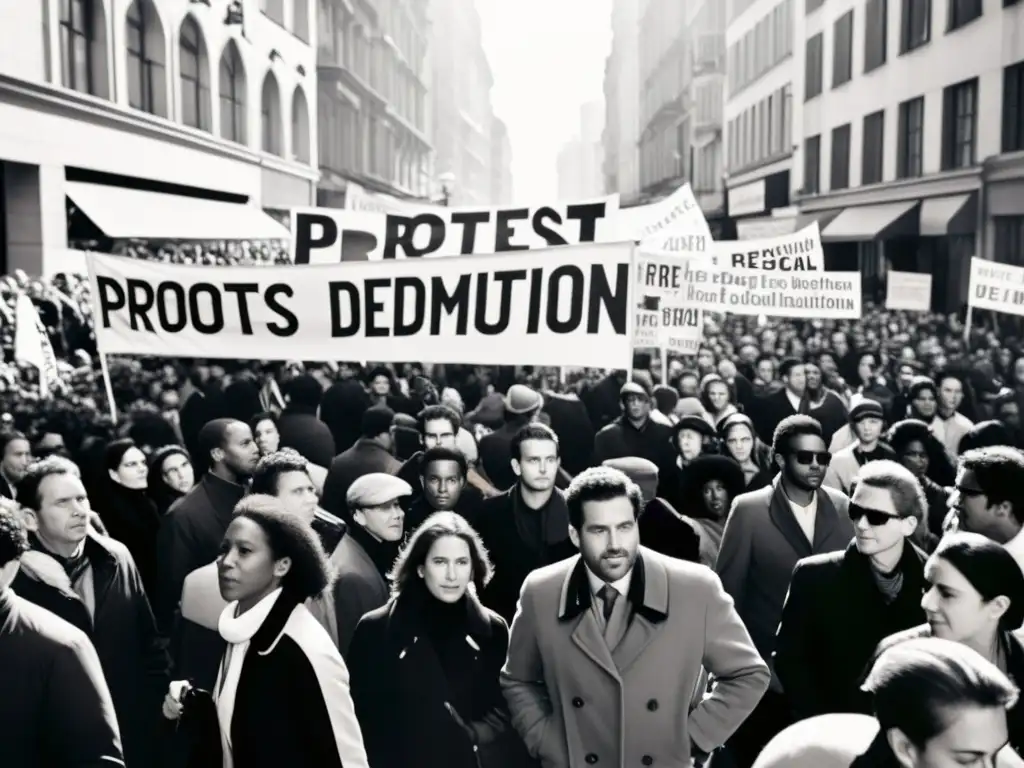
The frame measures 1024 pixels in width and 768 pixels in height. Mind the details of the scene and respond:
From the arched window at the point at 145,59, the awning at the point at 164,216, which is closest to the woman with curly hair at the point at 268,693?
the awning at the point at 164,216

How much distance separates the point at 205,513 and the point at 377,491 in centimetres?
103

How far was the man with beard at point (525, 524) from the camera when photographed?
6148 millimetres

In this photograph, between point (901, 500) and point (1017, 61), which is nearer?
point (901, 500)

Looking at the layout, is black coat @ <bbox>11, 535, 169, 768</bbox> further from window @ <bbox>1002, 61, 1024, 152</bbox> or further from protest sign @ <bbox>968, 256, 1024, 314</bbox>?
window @ <bbox>1002, 61, 1024, 152</bbox>

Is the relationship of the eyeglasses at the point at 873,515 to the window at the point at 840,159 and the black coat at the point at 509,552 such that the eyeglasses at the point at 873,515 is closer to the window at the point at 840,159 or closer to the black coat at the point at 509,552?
the black coat at the point at 509,552

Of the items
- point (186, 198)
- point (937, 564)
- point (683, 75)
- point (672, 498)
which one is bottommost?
point (672, 498)

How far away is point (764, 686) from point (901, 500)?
3.03ft

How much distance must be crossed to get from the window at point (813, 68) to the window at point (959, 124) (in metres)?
11.3

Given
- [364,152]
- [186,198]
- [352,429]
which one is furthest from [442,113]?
[352,429]

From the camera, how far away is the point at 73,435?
9562 mm

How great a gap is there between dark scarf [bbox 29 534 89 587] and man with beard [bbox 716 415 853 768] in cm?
265

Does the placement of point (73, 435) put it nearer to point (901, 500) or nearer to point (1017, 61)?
point (901, 500)

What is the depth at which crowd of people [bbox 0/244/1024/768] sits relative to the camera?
11.4 ft

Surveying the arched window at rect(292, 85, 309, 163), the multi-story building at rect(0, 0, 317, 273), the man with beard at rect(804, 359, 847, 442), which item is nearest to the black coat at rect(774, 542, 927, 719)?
the man with beard at rect(804, 359, 847, 442)
